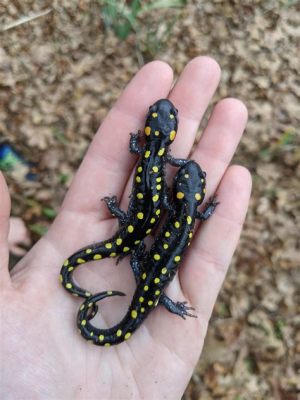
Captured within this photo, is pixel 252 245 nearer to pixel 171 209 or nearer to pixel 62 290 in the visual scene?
pixel 171 209

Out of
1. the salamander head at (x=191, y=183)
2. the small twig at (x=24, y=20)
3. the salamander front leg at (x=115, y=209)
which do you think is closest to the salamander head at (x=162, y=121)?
the salamander head at (x=191, y=183)

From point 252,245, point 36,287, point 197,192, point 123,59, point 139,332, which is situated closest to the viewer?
point 36,287

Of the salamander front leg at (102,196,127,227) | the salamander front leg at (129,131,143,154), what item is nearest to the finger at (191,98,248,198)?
the salamander front leg at (129,131,143,154)

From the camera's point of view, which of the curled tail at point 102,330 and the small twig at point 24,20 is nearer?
the curled tail at point 102,330

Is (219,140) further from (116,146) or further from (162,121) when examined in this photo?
(116,146)

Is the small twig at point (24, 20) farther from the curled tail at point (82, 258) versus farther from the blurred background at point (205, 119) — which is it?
the curled tail at point (82, 258)

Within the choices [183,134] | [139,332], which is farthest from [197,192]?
[139,332]

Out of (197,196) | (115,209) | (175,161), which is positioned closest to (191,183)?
(197,196)
